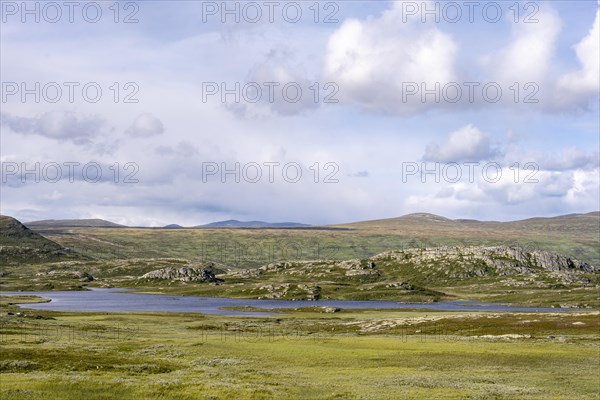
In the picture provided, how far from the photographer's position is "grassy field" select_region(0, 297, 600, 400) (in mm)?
55500

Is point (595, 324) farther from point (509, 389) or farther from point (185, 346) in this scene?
point (185, 346)

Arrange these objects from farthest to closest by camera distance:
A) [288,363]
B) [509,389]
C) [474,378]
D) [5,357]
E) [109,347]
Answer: [109,347] < [288,363] < [5,357] < [474,378] < [509,389]

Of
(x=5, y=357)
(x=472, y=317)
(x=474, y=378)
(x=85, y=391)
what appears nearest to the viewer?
(x=85, y=391)

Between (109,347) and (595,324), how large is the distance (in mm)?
96213

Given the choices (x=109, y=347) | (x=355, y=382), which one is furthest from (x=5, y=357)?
(x=355, y=382)

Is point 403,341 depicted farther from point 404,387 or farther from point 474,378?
point 404,387

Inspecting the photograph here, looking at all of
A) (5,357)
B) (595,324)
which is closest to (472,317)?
(595,324)

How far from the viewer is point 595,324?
123 m

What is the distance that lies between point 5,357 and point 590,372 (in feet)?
224

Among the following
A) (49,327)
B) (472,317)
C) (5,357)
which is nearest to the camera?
(5,357)

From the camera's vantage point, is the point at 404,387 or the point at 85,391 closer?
the point at 85,391

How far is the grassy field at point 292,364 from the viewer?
55500 mm

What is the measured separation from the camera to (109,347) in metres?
86.8

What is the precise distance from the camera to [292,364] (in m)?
74.0
